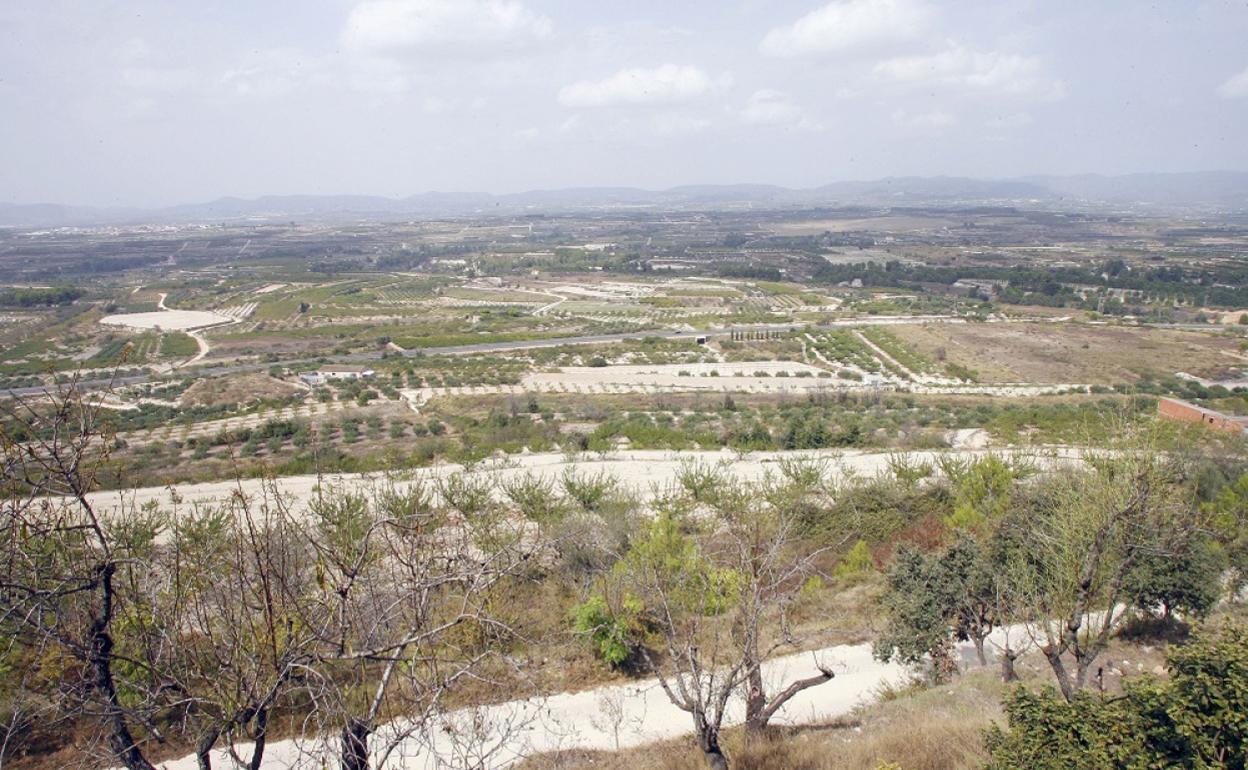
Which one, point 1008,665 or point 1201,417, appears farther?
point 1201,417

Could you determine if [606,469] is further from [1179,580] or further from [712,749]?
[712,749]

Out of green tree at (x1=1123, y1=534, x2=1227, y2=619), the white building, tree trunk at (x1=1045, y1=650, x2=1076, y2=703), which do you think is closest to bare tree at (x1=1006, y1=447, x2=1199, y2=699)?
tree trunk at (x1=1045, y1=650, x2=1076, y2=703)

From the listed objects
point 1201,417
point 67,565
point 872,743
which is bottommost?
point 1201,417

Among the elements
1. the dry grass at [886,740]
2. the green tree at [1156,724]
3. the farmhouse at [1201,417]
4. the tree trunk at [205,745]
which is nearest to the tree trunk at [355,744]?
the tree trunk at [205,745]

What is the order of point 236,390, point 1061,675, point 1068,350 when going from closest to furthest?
point 1061,675 → point 236,390 → point 1068,350

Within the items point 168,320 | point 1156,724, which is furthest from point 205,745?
point 168,320

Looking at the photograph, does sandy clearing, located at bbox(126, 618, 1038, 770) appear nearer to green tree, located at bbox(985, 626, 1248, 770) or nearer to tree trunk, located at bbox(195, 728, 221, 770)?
green tree, located at bbox(985, 626, 1248, 770)
